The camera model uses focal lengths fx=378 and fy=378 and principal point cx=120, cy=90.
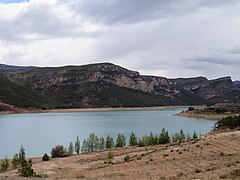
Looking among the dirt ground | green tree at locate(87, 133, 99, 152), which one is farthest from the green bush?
the dirt ground

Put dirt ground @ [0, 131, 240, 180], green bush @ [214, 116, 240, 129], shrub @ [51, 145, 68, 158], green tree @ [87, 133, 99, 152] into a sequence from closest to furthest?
dirt ground @ [0, 131, 240, 180], shrub @ [51, 145, 68, 158], green tree @ [87, 133, 99, 152], green bush @ [214, 116, 240, 129]

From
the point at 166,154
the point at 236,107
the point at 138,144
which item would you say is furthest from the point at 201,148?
the point at 236,107

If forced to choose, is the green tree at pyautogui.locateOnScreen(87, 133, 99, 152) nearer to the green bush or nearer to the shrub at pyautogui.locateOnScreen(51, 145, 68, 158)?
the shrub at pyautogui.locateOnScreen(51, 145, 68, 158)

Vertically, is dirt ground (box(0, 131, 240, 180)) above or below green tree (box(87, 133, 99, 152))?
above

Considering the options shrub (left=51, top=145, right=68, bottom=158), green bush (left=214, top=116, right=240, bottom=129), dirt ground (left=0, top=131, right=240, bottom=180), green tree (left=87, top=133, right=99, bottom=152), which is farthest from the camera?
green bush (left=214, top=116, right=240, bottom=129)

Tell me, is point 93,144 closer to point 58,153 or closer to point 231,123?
point 58,153

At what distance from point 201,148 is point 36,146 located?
49.0m

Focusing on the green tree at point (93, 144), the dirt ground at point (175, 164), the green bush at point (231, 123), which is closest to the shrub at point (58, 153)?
the green tree at point (93, 144)

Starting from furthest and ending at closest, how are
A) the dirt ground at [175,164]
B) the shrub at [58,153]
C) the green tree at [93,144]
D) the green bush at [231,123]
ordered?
1. the green bush at [231,123]
2. the green tree at [93,144]
3. the shrub at [58,153]
4. the dirt ground at [175,164]

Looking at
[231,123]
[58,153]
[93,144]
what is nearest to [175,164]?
[58,153]

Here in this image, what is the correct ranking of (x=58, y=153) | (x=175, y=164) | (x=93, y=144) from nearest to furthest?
(x=175, y=164) → (x=58, y=153) → (x=93, y=144)

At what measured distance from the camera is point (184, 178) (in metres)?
19.8

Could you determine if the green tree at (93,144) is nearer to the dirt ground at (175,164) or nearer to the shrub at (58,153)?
the shrub at (58,153)

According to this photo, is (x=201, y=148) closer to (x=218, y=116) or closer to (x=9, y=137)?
(x=9, y=137)
